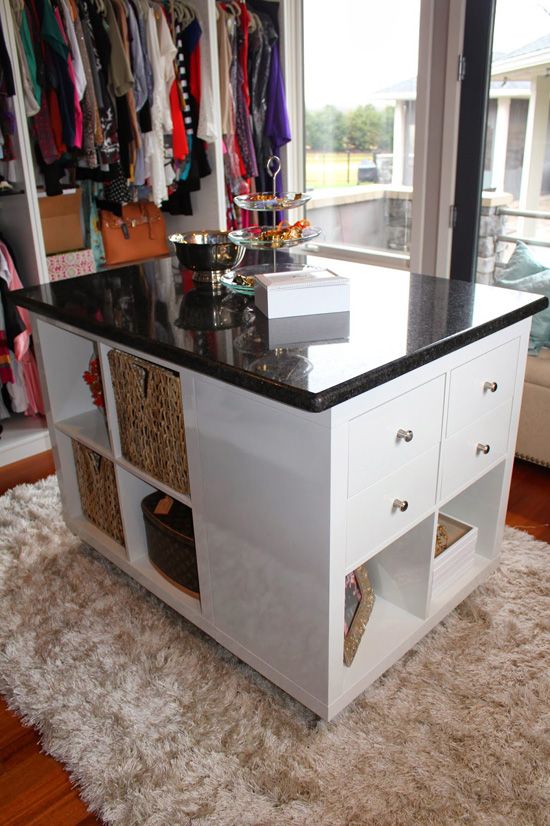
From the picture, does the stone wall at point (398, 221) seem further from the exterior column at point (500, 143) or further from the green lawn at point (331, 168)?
the exterior column at point (500, 143)

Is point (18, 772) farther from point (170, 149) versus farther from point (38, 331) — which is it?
point (170, 149)

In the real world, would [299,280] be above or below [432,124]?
below

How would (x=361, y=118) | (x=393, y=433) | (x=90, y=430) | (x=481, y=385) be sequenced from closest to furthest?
(x=393, y=433), (x=481, y=385), (x=90, y=430), (x=361, y=118)

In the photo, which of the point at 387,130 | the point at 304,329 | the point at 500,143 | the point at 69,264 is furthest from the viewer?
the point at 387,130

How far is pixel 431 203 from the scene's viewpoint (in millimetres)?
3535

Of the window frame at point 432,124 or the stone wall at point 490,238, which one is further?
the stone wall at point 490,238

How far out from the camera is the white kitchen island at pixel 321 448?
4.72 feet

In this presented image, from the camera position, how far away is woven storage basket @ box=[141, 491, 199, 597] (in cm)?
194

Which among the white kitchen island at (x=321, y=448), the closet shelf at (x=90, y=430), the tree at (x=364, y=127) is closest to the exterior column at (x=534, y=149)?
the tree at (x=364, y=127)

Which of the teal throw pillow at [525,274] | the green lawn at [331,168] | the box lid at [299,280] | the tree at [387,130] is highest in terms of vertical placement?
the tree at [387,130]

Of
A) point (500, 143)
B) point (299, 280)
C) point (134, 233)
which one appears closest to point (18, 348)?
point (134, 233)

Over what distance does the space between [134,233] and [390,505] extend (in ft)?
8.31

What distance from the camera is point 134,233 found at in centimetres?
364

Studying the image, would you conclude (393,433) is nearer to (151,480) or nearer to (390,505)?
(390,505)
